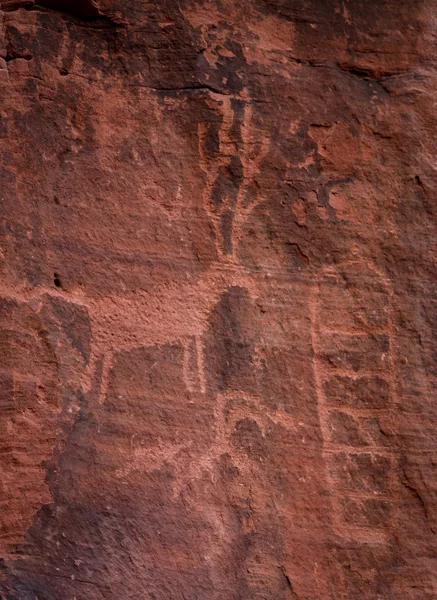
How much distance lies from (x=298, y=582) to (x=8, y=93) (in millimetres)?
1877

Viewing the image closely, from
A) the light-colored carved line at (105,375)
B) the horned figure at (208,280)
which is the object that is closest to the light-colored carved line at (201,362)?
the horned figure at (208,280)


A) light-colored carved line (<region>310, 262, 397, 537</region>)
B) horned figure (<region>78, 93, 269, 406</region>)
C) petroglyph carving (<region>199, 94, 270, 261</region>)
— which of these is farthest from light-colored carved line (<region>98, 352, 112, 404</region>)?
light-colored carved line (<region>310, 262, 397, 537</region>)

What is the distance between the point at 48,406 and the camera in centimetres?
249

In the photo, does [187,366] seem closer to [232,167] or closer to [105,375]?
[105,375]

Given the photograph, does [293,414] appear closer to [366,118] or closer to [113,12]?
[366,118]

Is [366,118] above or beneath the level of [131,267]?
above

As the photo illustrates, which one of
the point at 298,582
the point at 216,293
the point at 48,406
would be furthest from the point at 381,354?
the point at 48,406

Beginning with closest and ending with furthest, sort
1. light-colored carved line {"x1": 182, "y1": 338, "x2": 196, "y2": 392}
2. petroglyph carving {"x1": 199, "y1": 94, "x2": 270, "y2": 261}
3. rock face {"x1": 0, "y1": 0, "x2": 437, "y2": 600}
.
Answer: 1. rock face {"x1": 0, "y1": 0, "x2": 437, "y2": 600}
2. light-colored carved line {"x1": 182, "y1": 338, "x2": 196, "y2": 392}
3. petroglyph carving {"x1": 199, "y1": 94, "x2": 270, "y2": 261}

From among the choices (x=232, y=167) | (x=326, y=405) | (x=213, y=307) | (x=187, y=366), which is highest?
(x=232, y=167)

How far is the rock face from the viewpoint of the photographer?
8.18 ft

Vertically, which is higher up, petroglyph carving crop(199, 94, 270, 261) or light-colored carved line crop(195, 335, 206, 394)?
petroglyph carving crop(199, 94, 270, 261)

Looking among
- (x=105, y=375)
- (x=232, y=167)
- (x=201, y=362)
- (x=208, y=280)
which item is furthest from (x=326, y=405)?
(x=232, y=167)

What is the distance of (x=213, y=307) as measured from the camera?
2.67 meters

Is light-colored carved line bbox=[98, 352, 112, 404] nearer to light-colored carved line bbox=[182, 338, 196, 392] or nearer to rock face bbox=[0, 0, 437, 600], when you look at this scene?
rock face bbox=[0, 0, 437, 600]
